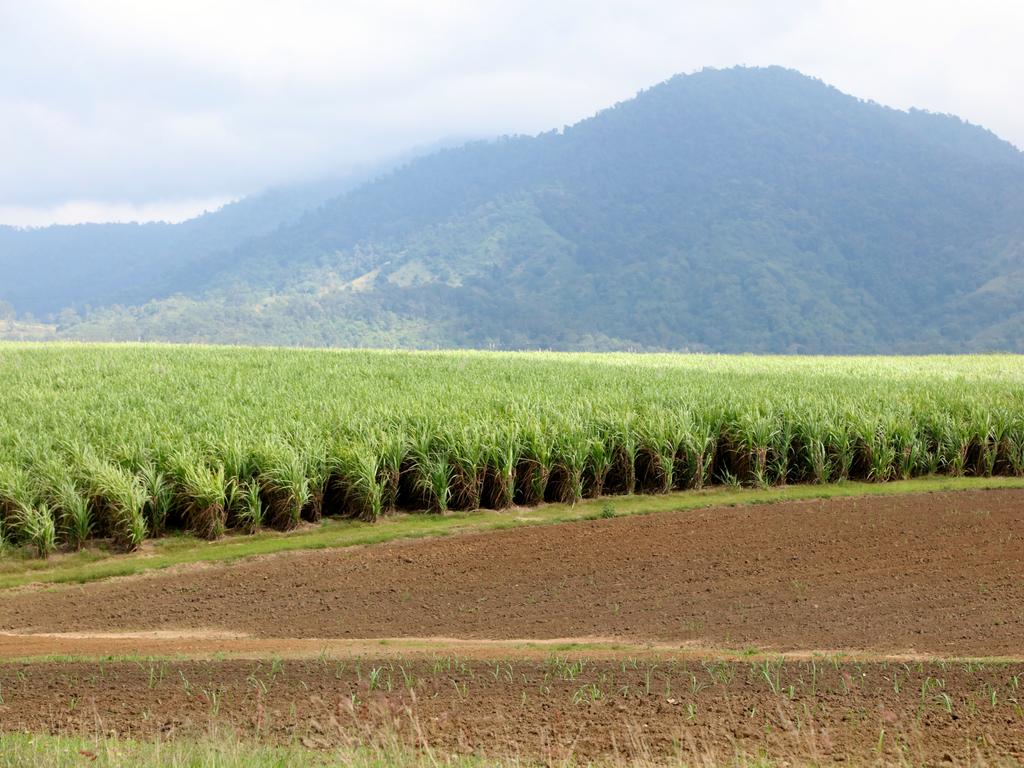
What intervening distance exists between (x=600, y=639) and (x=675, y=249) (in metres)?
139

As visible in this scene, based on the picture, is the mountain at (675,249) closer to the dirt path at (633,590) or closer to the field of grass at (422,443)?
the field of grass at (422,443)

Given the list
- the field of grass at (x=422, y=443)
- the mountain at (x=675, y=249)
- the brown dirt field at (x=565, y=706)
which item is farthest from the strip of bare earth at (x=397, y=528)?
the mountain at (x=675, y=249)

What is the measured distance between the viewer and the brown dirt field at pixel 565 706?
499 centimetres

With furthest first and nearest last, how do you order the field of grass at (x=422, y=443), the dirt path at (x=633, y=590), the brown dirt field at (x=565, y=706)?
the field of grass at (x=422, y=443) → the dirt path at (x=633, y=590) → the brown dirt field at (x=565, y=706)

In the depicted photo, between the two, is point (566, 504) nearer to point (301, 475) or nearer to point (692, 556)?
point (692, 556)

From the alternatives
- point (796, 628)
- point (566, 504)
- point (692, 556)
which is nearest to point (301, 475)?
point (566, 504)

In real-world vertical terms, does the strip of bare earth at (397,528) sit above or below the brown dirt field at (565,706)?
below

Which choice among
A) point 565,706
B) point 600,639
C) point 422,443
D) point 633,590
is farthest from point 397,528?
point 565,706

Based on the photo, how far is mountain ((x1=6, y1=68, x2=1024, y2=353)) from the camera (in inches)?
4683

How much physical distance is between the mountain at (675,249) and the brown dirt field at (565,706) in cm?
10717

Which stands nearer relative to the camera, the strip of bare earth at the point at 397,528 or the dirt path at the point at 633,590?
the dirt path at the point at 633,590

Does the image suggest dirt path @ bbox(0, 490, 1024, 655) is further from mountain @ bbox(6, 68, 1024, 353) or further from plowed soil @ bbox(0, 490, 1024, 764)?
mountain @ bbox(6, 68, 1024, 353)

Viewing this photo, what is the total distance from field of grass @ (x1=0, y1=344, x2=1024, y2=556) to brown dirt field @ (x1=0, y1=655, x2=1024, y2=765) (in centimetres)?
481

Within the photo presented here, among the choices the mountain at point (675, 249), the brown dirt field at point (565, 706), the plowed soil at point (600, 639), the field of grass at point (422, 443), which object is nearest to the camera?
the brown dirt field at point (565, 706)
